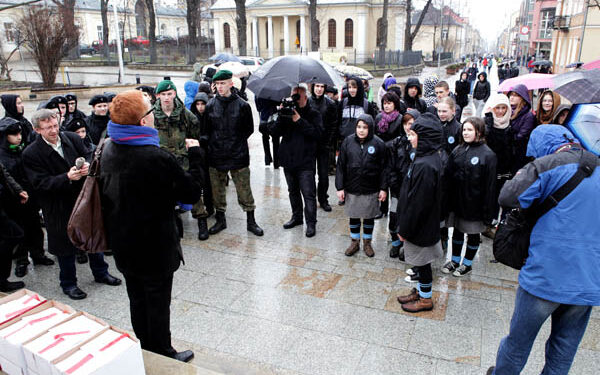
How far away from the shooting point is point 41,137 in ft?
14.0

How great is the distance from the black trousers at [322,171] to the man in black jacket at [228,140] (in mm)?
1388

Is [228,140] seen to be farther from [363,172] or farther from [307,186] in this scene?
[363,172]

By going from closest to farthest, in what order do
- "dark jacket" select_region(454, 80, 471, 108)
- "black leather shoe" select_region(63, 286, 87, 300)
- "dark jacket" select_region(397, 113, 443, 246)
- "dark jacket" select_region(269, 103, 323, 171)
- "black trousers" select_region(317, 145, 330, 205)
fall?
"dark jacket" select_region(397, 113, 443, 246), "black leather shoe" select_region(63, 286, 87, 300), "dark jacket" select_region(269, 103, 323, 171), "black trousers" select_region(317, 145, 330, 205), "dark jacket" select_region(454, 80, 471, 108)

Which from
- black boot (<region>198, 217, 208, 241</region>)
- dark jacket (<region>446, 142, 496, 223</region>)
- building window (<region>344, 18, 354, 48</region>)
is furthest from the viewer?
building window (<region>344, 18, 354, 48</region>)

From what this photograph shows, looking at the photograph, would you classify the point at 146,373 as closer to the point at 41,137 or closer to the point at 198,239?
the point at 41,137

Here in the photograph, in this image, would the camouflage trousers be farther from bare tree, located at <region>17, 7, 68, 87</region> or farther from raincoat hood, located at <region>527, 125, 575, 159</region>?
bare tree, located at <region>17, 7, 68, 87</region>

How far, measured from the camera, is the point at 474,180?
15.4 ft

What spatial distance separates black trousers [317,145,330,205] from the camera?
6.99m

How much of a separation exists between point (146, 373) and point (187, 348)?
91 centimetres

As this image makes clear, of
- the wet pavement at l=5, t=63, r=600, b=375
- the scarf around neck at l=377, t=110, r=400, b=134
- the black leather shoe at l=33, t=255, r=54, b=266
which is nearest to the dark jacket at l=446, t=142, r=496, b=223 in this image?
the wet pavement at l=5, t=63, r=600, b=375

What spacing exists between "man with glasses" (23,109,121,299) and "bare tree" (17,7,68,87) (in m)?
19.0

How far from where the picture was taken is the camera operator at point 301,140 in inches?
228

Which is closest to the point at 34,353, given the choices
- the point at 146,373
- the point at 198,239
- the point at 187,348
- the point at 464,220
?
the point at 146,373

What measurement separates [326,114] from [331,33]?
5230 centimetres
